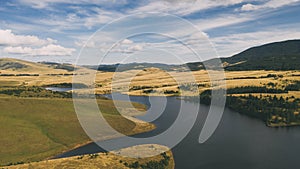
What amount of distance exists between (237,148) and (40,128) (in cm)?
5190

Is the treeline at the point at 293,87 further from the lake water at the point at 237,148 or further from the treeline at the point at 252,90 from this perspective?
the lake water at the point at 237,148

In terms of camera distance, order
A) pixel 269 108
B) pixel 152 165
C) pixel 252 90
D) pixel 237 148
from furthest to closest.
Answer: pixel 252 90 → pixel 269 108 → pixel 237 148 → pixel 152 165

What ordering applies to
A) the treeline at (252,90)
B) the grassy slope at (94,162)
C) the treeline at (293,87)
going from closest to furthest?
the grassy slope at (94,162), the treeline at (252,90), the treeline at (293,87)

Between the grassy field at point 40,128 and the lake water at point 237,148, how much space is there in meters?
5.22

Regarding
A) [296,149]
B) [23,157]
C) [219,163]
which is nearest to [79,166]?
[23,157]

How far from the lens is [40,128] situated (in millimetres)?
73562

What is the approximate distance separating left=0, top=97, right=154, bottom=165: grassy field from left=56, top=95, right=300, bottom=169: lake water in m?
5.22

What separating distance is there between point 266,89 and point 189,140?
7232 centimetres

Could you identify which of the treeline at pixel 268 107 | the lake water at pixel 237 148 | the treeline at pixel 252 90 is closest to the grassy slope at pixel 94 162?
the lake water at pixel 237 148

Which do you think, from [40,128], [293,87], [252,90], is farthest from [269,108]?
[40,128]

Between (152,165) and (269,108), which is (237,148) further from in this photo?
(269,108)

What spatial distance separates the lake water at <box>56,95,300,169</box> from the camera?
2046 inches

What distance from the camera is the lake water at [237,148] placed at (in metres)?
52.0

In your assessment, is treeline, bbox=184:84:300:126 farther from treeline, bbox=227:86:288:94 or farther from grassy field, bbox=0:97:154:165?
grassy field, bbox=0:97:154:165
